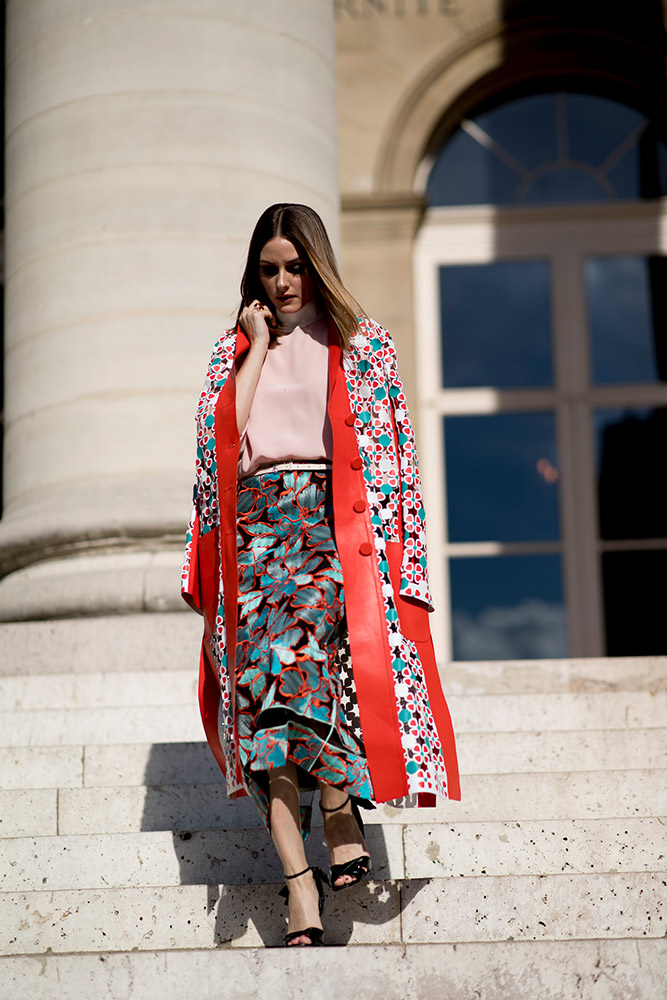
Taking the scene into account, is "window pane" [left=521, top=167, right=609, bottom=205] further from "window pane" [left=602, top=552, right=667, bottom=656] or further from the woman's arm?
the woman's arm

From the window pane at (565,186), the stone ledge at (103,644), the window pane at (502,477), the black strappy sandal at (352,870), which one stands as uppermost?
the window pane at (565,186)

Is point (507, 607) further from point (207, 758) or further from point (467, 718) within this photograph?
point (207, 758)

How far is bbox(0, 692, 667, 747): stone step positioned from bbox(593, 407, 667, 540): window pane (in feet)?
17.7

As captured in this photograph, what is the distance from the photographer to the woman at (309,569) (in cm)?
342

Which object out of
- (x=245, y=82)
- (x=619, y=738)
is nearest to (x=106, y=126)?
(x=245, y=82)

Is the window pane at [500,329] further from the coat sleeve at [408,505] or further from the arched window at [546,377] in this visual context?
the coat sleeve at [408,505]

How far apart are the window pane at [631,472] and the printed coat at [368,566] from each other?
21.8 ft

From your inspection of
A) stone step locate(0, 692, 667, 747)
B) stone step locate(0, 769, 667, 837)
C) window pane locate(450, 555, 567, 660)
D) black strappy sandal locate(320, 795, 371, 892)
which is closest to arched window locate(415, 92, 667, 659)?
window pane locate(450, 555, 567, 660)

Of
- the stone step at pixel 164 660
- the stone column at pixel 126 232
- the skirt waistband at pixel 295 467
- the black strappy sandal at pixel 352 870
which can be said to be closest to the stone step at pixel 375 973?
the black strappy sandal at pixel 352 870

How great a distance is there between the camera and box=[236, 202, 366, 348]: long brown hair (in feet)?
12.4

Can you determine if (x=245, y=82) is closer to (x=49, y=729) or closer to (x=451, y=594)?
(x=49, y=729)

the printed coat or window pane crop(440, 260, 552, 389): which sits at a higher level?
window pane crop(440, 260, 552, 389)

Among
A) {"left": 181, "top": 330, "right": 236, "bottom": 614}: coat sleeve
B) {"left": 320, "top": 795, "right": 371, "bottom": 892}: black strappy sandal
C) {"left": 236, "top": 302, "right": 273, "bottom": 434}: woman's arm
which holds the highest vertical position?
{"left": 236, "top": 302, "right": 273, "bottom": 434}: woman's arm

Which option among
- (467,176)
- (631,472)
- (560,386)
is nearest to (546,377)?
(560,386)
